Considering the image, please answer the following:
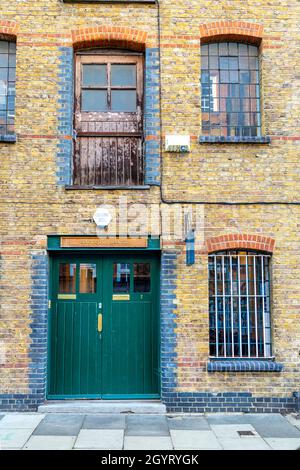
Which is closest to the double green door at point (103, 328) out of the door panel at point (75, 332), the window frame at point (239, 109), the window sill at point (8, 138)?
the door panel at point (75, 332)

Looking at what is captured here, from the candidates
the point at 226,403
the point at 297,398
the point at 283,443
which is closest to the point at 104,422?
the point at 226,403

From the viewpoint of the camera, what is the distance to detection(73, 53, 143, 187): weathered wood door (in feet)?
28.0

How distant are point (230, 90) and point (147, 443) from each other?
21.0 ft

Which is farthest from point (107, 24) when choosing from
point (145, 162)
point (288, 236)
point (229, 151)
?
point (288, 236)

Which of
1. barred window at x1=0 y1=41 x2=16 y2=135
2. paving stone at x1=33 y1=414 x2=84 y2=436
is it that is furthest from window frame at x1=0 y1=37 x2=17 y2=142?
paving stone at x1=33 y1=414 x2=84 y2=436

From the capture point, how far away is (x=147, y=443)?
248 inches

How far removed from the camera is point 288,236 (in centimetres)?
823

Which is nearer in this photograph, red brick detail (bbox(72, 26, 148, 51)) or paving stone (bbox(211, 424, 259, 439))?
paving stone (bbox(211, 424, 259, 439))

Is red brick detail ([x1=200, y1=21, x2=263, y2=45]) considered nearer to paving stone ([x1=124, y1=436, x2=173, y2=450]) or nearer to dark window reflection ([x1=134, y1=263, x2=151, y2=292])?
dark window reflection ([x1=134, y1=263, x2=151, y2=292])

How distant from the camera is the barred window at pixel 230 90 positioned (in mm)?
8734

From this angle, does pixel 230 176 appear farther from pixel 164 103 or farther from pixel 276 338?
pixel 276 338

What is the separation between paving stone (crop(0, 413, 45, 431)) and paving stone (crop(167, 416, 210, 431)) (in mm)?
2124

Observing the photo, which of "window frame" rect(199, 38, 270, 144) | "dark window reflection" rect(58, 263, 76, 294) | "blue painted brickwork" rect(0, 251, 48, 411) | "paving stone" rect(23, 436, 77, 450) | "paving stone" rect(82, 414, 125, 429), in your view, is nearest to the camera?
"paving stone" rect(23, 436, 77, 450)

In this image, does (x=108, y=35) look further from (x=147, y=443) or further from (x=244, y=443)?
(x=244, y=443)
